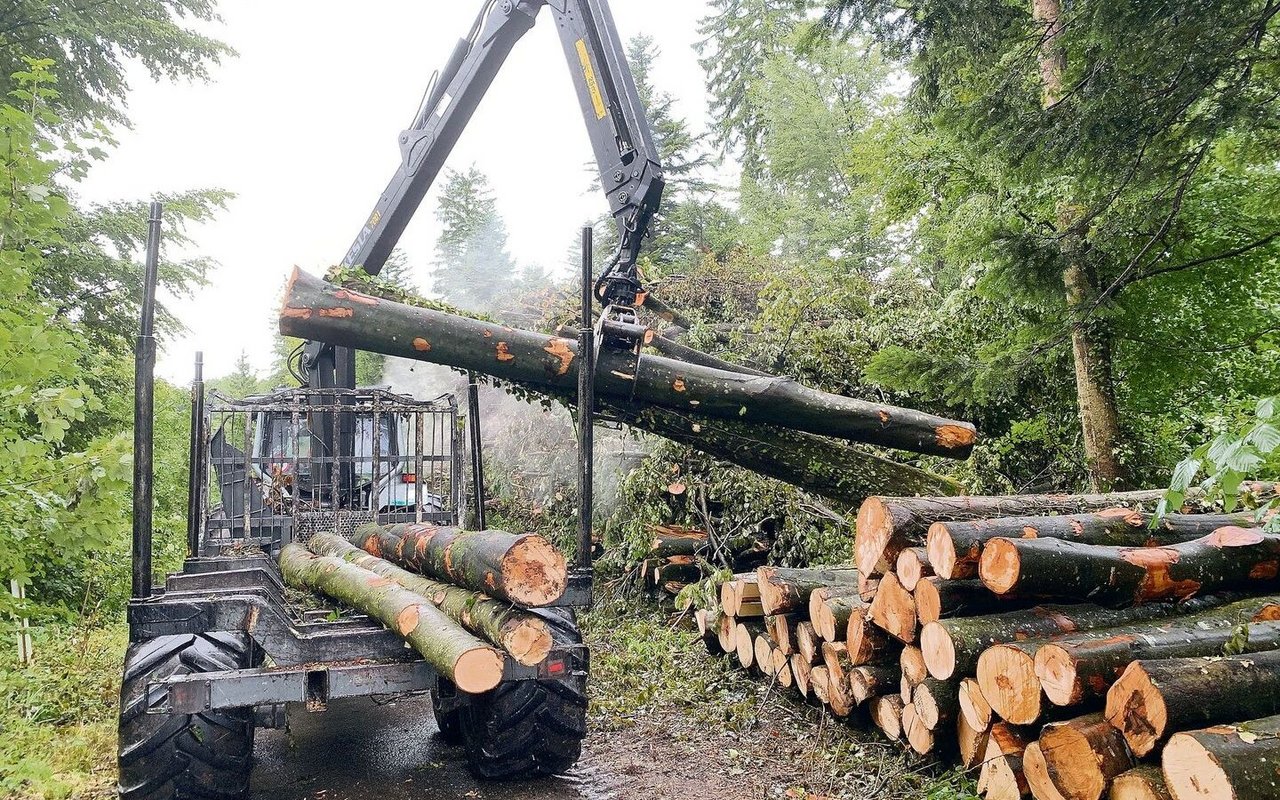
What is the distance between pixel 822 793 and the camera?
13.6 feet

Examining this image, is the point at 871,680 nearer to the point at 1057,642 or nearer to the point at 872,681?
the point at 872,681

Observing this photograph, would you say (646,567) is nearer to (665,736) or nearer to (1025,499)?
(665,736)

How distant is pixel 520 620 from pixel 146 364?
7.24 ft

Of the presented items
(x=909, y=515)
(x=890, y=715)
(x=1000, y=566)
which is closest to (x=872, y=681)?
(x=890, y=715)

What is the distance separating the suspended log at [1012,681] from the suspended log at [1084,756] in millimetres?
176

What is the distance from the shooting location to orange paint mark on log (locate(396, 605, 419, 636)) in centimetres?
361

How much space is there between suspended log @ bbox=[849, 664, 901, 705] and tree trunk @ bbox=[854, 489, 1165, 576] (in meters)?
0.57

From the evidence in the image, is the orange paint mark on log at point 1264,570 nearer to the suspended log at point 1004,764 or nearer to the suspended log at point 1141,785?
the suspended log at point 1004,764

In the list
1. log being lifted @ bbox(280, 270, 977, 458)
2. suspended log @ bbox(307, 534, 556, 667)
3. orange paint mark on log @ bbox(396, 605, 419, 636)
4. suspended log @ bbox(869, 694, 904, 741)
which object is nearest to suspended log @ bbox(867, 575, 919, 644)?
suspended log @ bbox(869, 694, 904, 741)

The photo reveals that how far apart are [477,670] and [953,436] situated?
4.00 m

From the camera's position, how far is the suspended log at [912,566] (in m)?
4.20

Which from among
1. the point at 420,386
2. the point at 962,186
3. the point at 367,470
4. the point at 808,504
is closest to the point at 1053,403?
the point at 962,186

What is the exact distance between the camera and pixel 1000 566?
12.5 feet

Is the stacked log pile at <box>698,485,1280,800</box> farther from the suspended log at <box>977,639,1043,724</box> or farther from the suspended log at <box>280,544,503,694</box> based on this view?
the suspended log at <box>280,544,503,694</box>
